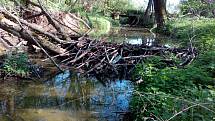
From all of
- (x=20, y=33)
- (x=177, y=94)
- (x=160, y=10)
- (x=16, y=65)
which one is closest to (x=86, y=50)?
(x=20, y=33)

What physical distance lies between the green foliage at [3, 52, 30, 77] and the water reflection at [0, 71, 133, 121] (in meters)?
0.60

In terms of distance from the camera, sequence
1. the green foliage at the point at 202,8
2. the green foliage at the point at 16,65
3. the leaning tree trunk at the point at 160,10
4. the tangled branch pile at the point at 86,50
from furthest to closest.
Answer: the green foliage at the point at 202,8, the leaning tree trunk at the point at 160,10, the tangled branch pile at the point at 86,50, the green foliage at the point at 16,65

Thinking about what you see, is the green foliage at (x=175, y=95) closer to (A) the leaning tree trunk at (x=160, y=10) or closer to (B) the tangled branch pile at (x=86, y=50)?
(B) the tangled branch pile at (x=86, y=50)

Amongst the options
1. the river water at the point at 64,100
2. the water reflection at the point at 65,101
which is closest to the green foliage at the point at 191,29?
the river water at the point at 64,100

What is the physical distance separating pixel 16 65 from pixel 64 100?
77.6 inches

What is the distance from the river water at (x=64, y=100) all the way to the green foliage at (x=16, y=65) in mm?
339

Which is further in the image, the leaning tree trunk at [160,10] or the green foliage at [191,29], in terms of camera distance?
the leaning tree trunk at [160,10]

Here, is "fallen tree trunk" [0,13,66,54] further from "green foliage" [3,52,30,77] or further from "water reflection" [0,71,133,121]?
"water reflection" [0,71,133,121]

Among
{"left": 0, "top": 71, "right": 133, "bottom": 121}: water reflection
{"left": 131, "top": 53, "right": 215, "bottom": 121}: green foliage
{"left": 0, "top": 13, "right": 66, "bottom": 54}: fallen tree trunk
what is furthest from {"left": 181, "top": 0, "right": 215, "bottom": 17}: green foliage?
{"left": 131, "top": 53, "right": 215, "bottom": 121}: green foliage

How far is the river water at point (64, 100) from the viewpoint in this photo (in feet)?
21.6

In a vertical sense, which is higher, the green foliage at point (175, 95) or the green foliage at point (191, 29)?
the green foliage at point (191, 29)

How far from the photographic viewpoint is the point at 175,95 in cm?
539

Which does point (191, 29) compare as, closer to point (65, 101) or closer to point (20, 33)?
point (20, 33)

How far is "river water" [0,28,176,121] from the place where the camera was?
6570mm
